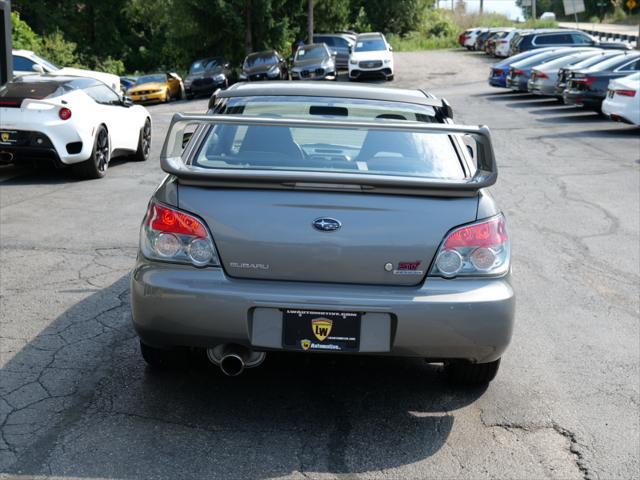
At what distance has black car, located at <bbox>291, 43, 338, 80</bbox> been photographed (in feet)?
120

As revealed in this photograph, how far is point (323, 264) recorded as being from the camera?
4309mm

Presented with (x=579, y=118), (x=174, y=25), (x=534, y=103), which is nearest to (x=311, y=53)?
(x=174, y=25)

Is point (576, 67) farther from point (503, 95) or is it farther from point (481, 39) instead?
point (481, 39)

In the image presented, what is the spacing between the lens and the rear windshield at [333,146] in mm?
4789

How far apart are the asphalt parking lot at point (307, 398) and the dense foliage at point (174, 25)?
35.7 metres

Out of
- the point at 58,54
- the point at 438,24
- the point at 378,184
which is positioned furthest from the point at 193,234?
the point at 438,24

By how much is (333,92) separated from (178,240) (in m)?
1.73

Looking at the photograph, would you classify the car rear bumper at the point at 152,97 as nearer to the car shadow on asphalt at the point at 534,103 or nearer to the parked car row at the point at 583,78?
the parked car row at the point at 583,78

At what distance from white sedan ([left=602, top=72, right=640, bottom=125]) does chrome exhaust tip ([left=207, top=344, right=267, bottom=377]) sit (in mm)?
16742

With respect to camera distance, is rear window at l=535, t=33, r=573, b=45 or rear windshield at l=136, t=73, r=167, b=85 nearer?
rear windshield at l=136, t=73, r=167, b=85

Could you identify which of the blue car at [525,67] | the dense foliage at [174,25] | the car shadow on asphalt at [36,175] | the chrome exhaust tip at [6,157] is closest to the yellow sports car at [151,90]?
the dense foliage at [174,25]

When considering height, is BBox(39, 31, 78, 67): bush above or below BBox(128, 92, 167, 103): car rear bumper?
above

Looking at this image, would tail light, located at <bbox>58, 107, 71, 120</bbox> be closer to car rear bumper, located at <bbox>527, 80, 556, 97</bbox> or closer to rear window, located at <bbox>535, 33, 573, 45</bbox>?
car rear bumper, located at <bbox>527, 80, 556, 97</bbox>

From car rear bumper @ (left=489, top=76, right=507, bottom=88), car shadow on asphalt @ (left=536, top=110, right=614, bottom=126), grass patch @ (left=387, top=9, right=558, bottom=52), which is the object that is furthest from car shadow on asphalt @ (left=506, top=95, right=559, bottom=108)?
grass patch @ (left=387, top=9, right=558, bottom=52)
